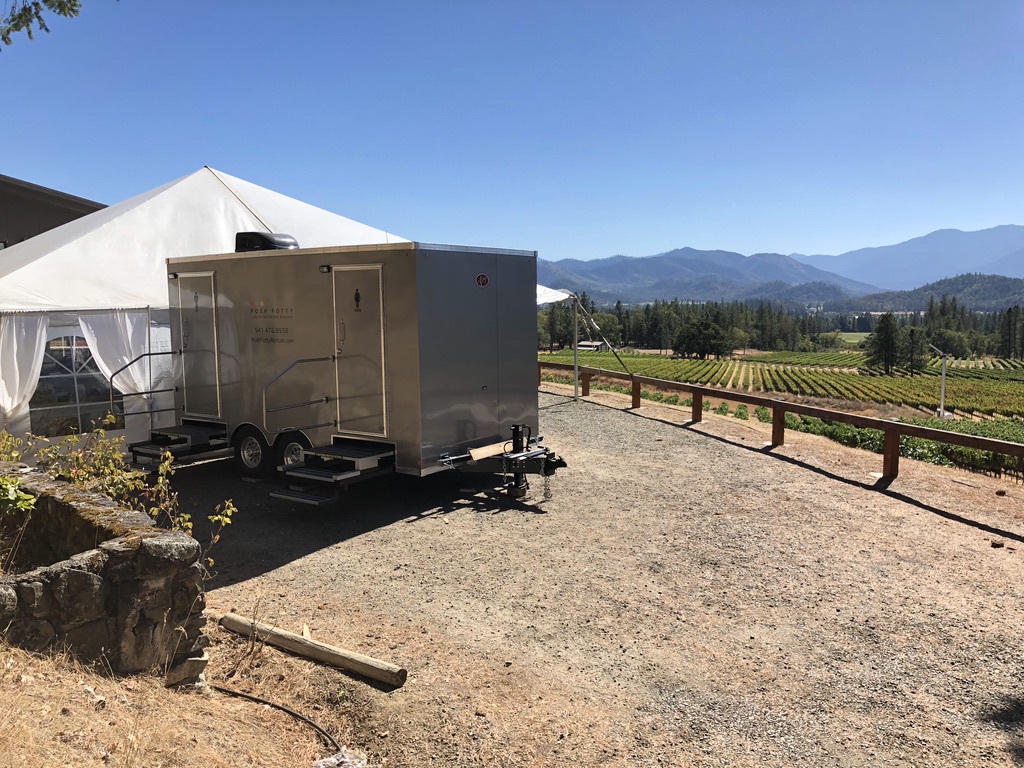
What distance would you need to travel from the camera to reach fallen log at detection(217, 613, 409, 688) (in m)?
4.39

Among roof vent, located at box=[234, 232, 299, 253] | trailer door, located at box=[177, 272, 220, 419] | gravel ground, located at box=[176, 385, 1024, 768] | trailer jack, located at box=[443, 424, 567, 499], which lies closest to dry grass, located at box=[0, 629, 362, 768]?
gravel ground, located at box=[176, 385, 1024, 768]

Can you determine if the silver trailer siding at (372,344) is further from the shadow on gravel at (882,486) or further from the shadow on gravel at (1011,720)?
the shadow on gravel at (1011,720)

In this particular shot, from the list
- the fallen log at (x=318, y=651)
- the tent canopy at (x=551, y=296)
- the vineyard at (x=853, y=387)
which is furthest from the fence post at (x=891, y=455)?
the vineyard at (x=853, y=387)

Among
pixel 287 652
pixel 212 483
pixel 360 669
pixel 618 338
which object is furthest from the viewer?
pixel 618 338

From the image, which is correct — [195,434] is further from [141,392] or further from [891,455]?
[891,455]

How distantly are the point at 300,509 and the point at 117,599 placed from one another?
15.9 feet

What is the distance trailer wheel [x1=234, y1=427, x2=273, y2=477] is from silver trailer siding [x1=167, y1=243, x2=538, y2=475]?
0.08 meters

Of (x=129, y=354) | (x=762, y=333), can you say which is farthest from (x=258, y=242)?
(x=762, y=333)

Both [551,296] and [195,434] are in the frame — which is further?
[551,296]

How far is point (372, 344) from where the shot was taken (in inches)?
329

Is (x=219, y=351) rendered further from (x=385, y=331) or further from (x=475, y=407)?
(x=475, y=407)

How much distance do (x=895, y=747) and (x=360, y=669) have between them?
304 cm

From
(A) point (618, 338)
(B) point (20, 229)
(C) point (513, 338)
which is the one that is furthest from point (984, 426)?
(A) point (618, 338)

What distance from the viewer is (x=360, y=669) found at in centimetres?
447
